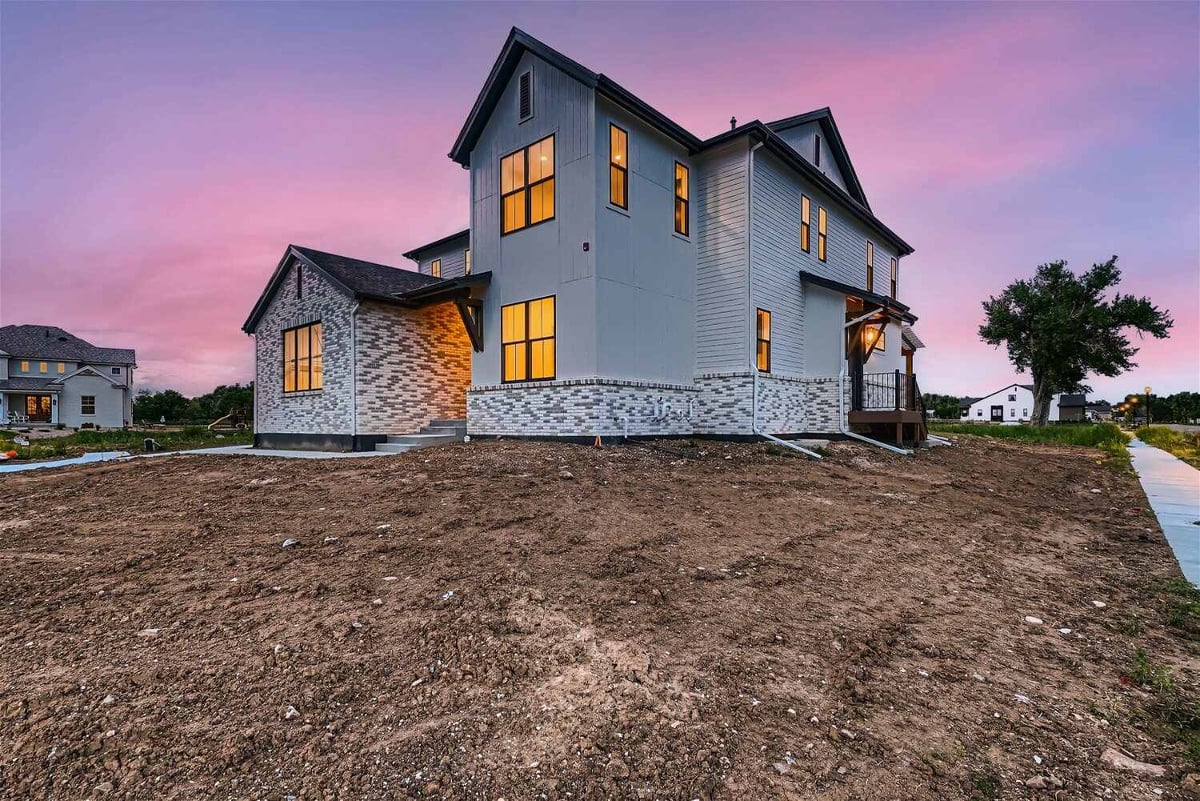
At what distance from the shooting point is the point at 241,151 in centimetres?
1916

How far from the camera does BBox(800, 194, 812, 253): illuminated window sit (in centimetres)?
1449

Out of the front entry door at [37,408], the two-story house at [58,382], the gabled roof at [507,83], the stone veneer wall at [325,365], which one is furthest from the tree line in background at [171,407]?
the gabled roof at [507,83]

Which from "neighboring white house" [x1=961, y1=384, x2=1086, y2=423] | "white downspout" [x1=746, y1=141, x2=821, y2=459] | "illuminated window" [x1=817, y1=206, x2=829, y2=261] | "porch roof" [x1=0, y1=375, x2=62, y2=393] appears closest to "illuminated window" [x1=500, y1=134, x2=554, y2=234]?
"white downspout" [x1=746, y1=141, x2=821, y2=459]

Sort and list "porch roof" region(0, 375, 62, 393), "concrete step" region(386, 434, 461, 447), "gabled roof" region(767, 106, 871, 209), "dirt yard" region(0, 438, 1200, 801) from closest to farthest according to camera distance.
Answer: "dirt yard" region(0, 438, 1200, 801)
"concrete step" region(386, 434, 461, 447)
"gabled roof" region(767, 106, 871, 209)
"porch roof" region(0, 375, 62, 393)

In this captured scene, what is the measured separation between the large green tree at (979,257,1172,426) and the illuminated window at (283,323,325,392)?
40.6 metres

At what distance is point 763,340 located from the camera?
1295cm

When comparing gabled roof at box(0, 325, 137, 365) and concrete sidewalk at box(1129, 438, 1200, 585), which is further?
gabled roof at box(0, 325, 137, 365)

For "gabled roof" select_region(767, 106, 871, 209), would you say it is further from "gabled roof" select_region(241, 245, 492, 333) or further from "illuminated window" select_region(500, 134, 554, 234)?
"gabled roof" select_region(241, 245, 492, 333)

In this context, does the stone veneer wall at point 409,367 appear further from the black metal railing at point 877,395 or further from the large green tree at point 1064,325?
the large green tree at point 1064,325

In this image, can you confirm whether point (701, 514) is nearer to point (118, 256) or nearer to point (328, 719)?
point (328, 719)

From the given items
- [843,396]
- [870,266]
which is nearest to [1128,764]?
[843,396]

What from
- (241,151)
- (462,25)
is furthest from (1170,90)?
(241,151)

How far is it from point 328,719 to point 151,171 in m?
27.7

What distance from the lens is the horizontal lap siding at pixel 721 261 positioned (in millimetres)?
12367
